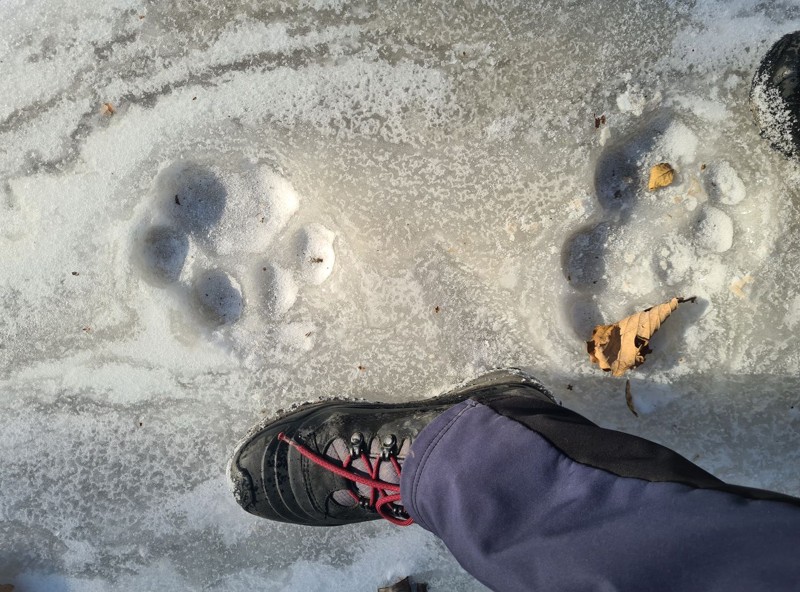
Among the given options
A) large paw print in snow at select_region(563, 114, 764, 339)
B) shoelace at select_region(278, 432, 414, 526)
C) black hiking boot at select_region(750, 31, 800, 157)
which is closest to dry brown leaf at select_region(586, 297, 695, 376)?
large paw print in snow at select_region(563, 114, 764, 339)

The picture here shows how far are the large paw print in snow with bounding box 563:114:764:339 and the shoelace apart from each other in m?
0.60

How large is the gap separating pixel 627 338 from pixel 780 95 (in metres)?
0.61

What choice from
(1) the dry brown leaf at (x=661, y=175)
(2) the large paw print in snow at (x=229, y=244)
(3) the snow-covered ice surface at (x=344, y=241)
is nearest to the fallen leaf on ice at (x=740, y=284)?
(3) the snow-covered ice surface at (x=344, y=241)

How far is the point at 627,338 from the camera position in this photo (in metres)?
1.36

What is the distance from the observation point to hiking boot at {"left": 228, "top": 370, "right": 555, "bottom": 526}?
136cm

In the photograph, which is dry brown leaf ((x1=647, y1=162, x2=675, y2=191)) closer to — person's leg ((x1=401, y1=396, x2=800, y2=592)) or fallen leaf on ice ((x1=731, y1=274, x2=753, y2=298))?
fallen leaf on ice ((x1=731, y1=274, x2=753, y2=298))

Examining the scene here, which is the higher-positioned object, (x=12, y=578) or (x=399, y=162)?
(x=399, y=162)

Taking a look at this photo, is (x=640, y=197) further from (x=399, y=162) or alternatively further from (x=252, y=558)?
(x=252, y=558)

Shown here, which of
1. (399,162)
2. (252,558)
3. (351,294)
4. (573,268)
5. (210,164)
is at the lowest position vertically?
(252,558)

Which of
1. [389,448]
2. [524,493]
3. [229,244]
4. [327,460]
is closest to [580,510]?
[524,493]

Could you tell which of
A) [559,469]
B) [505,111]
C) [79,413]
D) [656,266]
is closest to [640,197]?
[656,266]

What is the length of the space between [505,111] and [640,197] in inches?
14.4

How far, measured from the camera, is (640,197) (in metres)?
1.37

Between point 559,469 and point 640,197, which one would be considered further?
point 640,197
